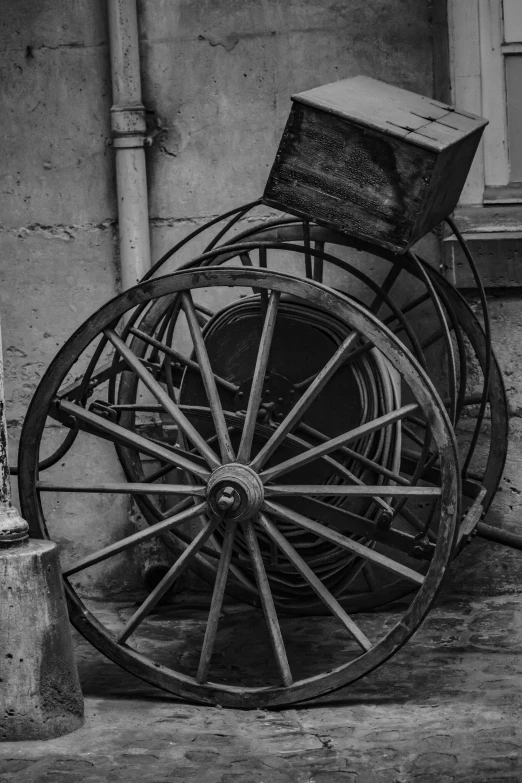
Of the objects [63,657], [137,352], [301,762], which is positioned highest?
[137,352]

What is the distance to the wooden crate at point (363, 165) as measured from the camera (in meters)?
4.04

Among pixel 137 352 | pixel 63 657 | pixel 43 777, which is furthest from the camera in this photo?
pixel 137 352

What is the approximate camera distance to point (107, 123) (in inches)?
219

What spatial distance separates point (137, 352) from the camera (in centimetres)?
514

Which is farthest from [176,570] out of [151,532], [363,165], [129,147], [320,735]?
[129,147]

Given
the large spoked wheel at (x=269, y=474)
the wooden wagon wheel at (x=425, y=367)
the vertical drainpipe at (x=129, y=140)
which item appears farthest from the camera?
the vertical drainpipe at (x=129, y=140)

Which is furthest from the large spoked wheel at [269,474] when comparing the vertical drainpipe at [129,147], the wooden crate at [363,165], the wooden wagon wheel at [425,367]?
the vertical drainpipe at [129,147]

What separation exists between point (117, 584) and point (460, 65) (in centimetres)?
302

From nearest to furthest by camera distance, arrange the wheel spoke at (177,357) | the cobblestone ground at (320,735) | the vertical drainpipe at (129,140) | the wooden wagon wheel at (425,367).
Answer: the cobblestone ground at (320,735) → the wheel spoke at (177,357) → the wooden wagon wheel at (425,367) → the vertical drainpipe at (129,140)

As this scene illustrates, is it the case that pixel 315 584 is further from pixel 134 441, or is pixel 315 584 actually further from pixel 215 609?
pixel 134 441

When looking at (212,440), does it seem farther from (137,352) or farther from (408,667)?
(408,667)

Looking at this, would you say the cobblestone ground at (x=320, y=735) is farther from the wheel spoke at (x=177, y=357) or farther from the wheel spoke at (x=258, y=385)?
the wheel spoke at (x=177, y=357)

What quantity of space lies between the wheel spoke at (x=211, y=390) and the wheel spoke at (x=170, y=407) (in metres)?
0.06

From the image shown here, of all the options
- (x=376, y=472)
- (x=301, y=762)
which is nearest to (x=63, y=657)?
(x=301, y=762)
